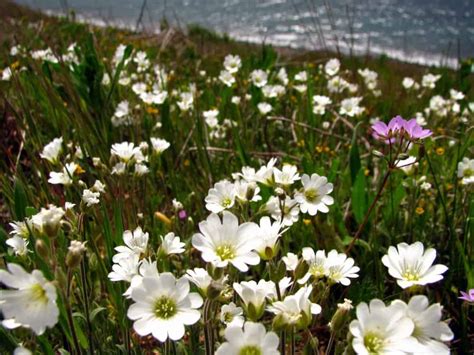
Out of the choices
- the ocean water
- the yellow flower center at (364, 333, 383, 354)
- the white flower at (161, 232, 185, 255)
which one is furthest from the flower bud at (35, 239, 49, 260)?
the ocean water

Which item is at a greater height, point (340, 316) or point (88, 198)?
point (88, 198)

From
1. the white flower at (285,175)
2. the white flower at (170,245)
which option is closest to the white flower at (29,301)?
the white flower at (170,245)

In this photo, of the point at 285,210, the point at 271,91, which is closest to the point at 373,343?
the point at 285,210

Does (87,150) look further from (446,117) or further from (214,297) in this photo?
(446,117)

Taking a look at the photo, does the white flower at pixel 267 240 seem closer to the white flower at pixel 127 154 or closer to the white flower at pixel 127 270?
the white flower at pixel 127 270

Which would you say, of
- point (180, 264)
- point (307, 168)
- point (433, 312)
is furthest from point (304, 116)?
point (433, 312)

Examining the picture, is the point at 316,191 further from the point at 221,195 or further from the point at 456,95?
the point at 456,95

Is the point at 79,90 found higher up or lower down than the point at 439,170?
higher up
